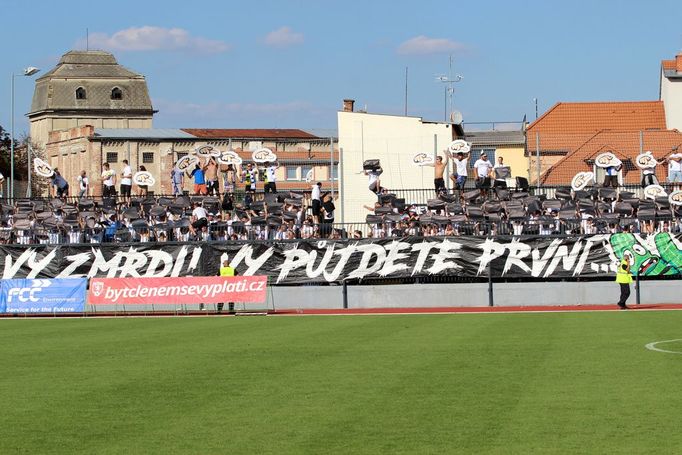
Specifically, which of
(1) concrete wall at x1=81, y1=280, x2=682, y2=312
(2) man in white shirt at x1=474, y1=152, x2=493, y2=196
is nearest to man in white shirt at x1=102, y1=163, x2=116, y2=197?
(1) concrete wall at x1=81, y1=280, x2=682, y2=312

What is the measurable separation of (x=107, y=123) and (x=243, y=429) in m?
134

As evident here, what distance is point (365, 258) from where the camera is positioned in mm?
40312

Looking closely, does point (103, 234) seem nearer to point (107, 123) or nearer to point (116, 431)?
point (116, 431)

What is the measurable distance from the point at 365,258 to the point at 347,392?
25.4 metres

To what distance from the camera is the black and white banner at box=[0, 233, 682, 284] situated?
3900 cm

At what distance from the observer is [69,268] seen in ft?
136

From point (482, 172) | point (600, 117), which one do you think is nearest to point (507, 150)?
point (600, 117)

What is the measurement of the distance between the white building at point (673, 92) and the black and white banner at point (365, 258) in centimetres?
3961

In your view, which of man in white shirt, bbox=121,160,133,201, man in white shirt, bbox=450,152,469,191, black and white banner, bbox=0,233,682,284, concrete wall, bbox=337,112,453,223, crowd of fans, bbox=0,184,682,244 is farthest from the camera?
concrete wall, bbox=337,112,453,223

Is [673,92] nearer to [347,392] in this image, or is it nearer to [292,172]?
[292,172]

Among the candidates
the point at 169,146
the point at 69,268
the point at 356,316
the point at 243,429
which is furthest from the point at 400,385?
the point at 169,146

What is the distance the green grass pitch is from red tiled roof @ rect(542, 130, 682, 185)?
3491cm

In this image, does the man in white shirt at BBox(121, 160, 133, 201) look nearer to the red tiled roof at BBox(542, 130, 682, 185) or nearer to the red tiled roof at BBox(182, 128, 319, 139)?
the red tiled roof at BBox(542, 130, 682, 185)

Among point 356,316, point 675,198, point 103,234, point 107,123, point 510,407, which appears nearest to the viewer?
point 510,407
